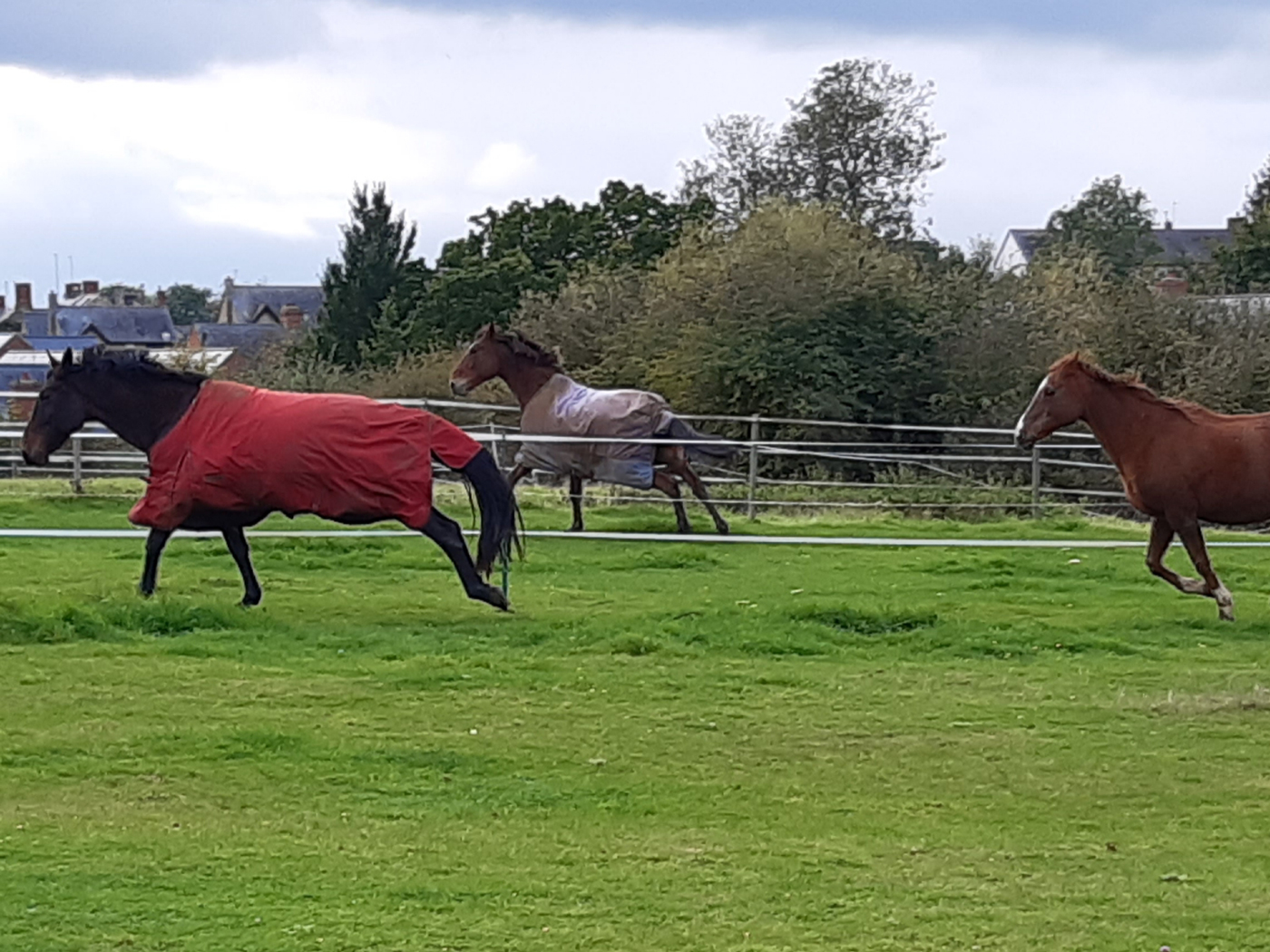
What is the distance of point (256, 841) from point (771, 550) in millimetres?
9751

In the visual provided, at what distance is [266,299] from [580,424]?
9745cm

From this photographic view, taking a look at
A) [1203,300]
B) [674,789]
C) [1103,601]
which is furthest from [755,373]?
[674,789]

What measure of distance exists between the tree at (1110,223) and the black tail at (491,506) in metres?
36.5

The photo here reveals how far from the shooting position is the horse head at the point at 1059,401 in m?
11.2

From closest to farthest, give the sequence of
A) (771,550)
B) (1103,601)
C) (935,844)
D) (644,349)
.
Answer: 1. (935,844)
2. (1103,601)
3. (771,550)
4. (644,349)

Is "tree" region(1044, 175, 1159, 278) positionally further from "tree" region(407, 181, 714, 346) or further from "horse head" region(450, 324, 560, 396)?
"horse head" region(450, 324, 560, 396)

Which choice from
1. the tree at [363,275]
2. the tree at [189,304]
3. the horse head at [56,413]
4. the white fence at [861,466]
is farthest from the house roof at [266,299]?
the horse head at [56,413]

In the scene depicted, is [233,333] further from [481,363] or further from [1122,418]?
[1122,418]

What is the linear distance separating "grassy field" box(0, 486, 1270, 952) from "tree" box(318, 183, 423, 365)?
34466 mm

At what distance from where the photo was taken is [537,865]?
4.86 m

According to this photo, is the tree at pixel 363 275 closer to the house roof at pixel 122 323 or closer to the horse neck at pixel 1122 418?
the horse neck at pixel 1122 418

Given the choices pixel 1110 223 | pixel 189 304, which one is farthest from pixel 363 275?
pixel 189 304

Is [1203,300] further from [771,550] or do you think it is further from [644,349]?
[771,550]

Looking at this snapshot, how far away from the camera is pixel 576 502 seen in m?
15.9
